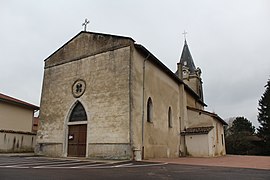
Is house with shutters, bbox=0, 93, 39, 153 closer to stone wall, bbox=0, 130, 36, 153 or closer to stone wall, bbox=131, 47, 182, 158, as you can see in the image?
stone wall, bbox=0, 130, 36, 153

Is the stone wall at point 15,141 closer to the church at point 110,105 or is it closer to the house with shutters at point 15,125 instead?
the house with shutters at point 15,125

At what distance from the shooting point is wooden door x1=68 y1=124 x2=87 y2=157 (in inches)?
658

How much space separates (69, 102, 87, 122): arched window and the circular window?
0.66 m

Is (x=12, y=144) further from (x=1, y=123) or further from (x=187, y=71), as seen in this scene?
(x=187, y=71)

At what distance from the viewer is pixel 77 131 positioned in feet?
56.9

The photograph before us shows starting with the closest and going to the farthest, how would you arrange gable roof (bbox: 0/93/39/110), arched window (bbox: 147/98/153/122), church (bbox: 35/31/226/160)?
church (bbox: 35/31/226/160), arched window (bbox: 147/98/153/122), gable roof (bbox: 0/93/39/110)

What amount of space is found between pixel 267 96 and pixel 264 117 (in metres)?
3.33

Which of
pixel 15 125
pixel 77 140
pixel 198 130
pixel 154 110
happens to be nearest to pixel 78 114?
pixel 77 140

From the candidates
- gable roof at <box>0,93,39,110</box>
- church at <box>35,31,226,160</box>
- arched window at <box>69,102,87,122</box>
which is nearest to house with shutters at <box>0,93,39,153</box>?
gable roof at <box>0,93,39,110</box>

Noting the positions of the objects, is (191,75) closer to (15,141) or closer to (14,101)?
(14,101)

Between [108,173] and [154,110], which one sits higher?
[154,110]

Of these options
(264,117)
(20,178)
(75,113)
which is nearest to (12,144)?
(75,113)

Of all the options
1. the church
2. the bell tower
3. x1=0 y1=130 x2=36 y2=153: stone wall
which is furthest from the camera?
the bell tower

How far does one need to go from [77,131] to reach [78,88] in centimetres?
299
